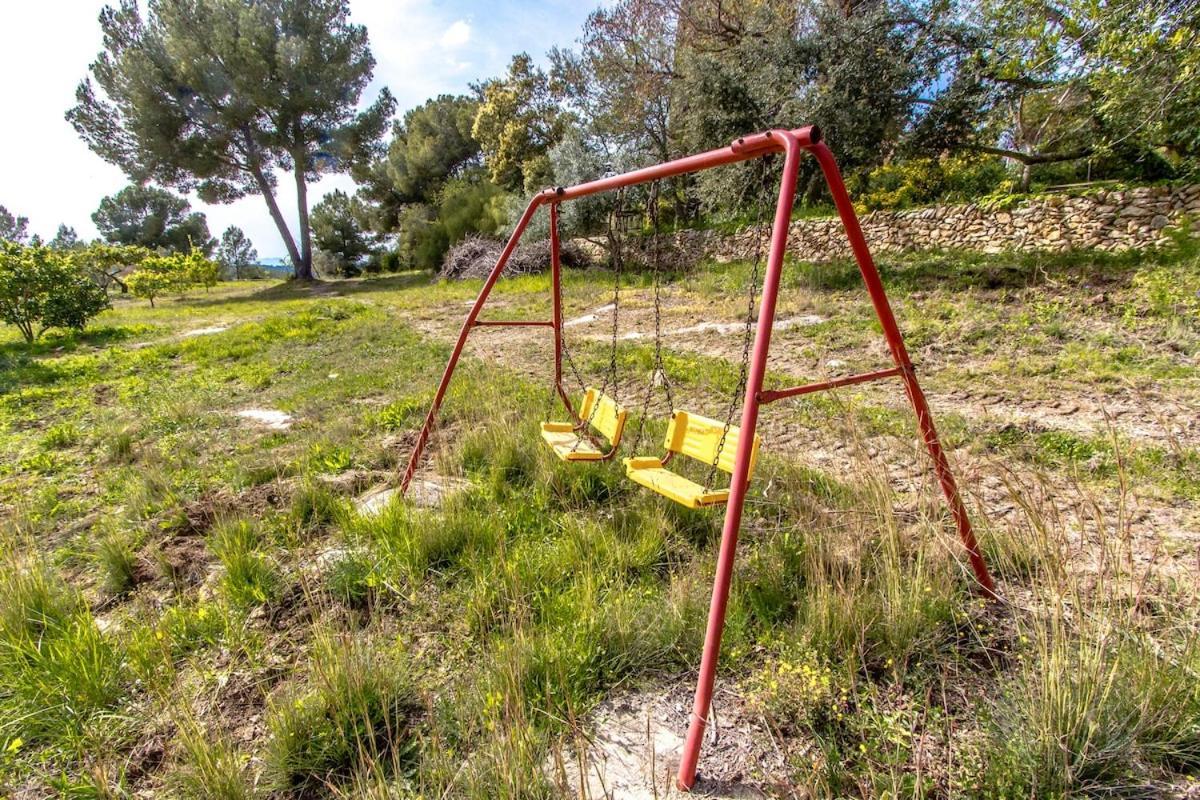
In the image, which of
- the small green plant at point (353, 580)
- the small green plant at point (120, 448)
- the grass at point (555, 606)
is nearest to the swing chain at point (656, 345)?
the grass at point (555, 606)

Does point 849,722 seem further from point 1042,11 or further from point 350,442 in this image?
point 1042,11

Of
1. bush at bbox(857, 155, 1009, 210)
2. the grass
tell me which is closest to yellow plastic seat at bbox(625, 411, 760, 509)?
the grass

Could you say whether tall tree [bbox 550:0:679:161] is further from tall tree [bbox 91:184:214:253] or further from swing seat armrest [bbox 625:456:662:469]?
tall tree [bbox 91:184:214:253]

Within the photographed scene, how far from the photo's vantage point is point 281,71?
21.1 metres

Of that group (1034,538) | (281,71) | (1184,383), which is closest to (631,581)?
(1034,538)

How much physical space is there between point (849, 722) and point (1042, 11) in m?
9.10

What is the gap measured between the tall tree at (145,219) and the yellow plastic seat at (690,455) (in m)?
43.3

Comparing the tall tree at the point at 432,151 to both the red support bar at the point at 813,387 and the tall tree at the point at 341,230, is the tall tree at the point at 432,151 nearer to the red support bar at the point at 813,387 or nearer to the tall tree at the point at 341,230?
the tall tree at the point at 341,230

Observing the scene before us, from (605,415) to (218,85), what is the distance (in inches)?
1024

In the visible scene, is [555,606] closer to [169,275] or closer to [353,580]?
[353,580]

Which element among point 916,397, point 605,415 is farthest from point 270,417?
point 916,397

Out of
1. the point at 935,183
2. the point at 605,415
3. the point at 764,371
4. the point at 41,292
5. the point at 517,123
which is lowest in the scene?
the point at 605,415

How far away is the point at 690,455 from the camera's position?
9.28ft

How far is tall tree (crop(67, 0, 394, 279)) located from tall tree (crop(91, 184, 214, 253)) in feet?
50.8
